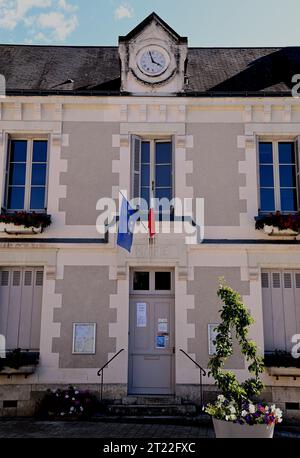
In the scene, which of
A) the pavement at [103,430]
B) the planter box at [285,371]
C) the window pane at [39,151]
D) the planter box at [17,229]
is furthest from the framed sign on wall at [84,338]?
the window pane at [39,151]

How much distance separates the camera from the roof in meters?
10.2

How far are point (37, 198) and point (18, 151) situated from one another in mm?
1101

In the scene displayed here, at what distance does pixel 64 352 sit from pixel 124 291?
1555 millimetres

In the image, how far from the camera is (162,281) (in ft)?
31.4

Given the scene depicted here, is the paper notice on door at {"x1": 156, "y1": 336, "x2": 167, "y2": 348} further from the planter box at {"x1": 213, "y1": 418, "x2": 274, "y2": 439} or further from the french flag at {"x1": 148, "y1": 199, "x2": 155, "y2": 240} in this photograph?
the planter box at {"x1": 213, "y1": 418, "x2": 274, "y2": 439}

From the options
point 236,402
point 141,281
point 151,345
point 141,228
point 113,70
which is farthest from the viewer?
point 113,70

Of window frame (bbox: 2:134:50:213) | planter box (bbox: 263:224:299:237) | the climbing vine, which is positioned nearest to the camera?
the climbing vine

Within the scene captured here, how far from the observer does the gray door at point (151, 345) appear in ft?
29.8

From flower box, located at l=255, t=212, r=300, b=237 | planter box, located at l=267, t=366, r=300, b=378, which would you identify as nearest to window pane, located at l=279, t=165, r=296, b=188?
flower box, located at l=255, t=212, r=300, b=237

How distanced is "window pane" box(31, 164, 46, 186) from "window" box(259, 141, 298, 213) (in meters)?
4.37

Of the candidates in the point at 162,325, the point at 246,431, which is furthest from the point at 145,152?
the point at 246,431

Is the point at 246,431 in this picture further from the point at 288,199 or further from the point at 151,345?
the point at 288,199

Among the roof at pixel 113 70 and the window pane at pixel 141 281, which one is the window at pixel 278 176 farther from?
the window pane at pixel 141 281
